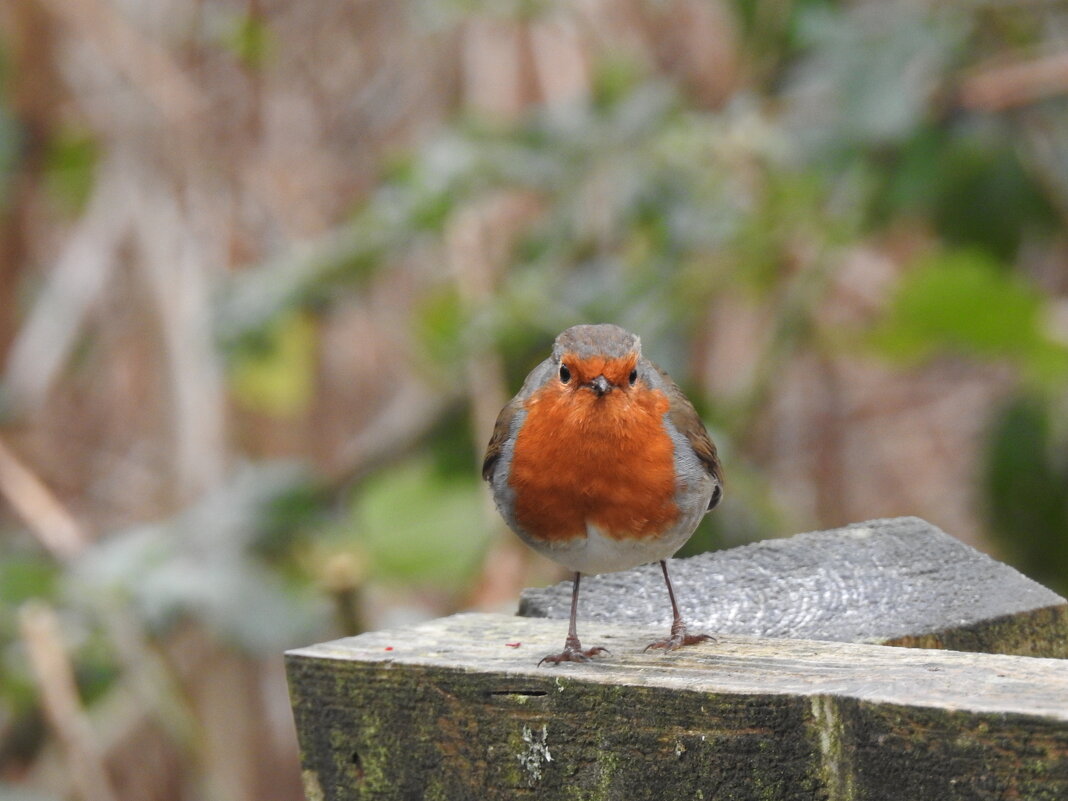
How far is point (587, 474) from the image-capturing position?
214cm

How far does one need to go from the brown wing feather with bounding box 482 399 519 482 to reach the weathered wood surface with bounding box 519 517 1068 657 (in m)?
0.21

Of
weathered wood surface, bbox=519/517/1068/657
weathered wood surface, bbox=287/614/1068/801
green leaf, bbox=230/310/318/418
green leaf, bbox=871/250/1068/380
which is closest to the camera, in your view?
weathered wood surface, bbox=287/614/1068/801

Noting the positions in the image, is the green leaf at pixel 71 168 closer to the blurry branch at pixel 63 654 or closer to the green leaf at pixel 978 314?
the blurry branch at pixel 63 654

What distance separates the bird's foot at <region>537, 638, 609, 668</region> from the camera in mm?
1560

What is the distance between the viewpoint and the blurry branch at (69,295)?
506 cm

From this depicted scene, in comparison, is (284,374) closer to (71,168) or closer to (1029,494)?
(71,168)

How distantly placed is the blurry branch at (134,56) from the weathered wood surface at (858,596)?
3.00 metres

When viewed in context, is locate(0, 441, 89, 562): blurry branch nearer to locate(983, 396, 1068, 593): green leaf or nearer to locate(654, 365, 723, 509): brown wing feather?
locate(654, 365, 723, 509): brown wing feather

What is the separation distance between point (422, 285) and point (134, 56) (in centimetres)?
160

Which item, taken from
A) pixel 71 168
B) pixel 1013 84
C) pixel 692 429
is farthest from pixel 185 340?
pixel 692 429

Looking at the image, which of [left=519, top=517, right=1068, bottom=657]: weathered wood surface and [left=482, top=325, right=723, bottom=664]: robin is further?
[left=482, top=325, right=723, bottom=664]: robin

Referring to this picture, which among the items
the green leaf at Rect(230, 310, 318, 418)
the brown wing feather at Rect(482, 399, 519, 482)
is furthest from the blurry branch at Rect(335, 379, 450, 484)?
the brown wing feather at Rect(482, 399, 519, 482)

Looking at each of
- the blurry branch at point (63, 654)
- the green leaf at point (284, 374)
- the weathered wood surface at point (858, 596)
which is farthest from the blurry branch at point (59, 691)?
the weathered wood surface at point (858, 596)

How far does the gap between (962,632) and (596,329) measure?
0.70 m
